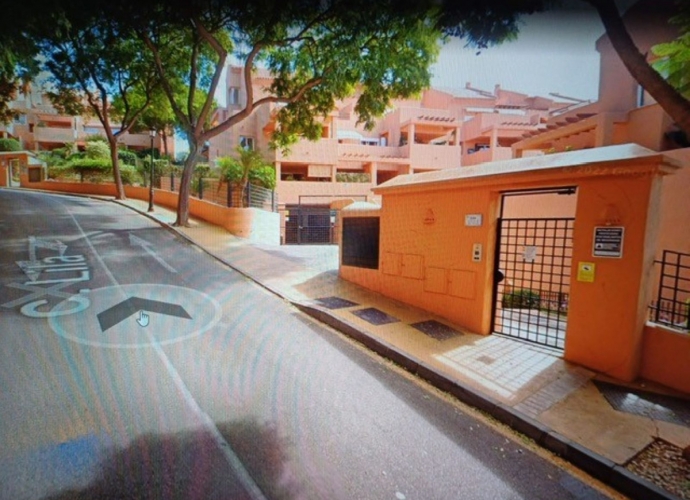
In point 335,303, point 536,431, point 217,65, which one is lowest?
point 536,431

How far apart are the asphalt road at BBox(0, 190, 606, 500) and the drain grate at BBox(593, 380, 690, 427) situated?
1623mm

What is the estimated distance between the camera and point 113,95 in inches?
866

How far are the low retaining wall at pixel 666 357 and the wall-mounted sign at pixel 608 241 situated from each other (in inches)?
44.9

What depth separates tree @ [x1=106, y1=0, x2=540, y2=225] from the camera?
1009 centimetres

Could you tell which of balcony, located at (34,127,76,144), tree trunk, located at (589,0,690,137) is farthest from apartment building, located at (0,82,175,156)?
tree trunk, located at (589,0,690,137)

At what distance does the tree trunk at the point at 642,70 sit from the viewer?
3312 millimetres

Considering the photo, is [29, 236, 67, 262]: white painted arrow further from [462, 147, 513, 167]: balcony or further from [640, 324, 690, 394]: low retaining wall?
[462, 147, 513, 167]: balcony

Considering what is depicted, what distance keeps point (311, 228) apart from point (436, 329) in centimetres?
1559

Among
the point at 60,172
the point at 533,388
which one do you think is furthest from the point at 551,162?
the point at 60,172

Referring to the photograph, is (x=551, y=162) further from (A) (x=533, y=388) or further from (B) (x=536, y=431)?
(B) (x=536, y=431)

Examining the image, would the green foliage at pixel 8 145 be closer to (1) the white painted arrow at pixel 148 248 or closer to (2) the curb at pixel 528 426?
(1) the white painted arrow at pixel 148 248

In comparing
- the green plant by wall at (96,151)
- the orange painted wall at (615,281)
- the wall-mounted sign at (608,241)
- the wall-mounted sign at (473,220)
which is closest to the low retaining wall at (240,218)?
the wall-mounted sign at (473,220)

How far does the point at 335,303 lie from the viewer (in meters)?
7.38

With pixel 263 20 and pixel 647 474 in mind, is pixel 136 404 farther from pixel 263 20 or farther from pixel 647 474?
pixel 263 20
